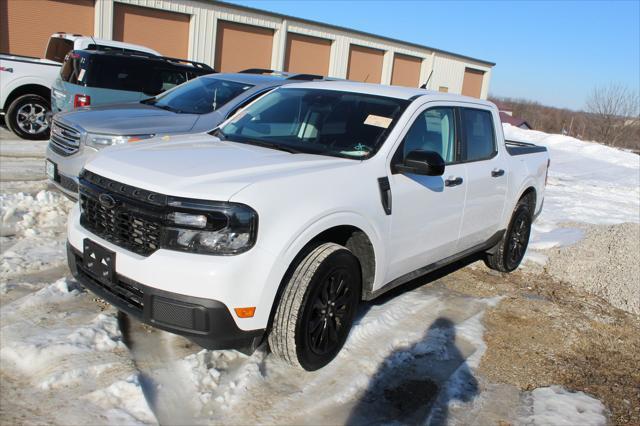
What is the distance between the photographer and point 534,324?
5035 mm

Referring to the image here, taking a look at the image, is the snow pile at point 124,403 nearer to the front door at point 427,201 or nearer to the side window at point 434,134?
the front door at point 427,201

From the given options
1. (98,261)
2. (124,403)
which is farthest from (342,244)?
(124,403)

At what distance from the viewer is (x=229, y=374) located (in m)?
3.57

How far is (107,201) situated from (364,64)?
94.5ft

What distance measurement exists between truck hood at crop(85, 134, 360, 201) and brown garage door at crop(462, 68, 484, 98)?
36362mm

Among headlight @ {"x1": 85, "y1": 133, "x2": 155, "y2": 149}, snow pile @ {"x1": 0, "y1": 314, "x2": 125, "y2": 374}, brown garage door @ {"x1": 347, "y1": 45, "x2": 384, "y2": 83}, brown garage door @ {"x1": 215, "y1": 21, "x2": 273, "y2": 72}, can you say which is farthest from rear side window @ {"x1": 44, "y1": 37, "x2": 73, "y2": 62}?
brown garage door @ {"x1": 347, "y1": 45, "x2": 384, "y2": 83}

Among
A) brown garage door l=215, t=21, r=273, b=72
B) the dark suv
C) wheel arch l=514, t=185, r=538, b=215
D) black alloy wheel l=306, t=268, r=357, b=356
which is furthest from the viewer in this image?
brown garage door l=215, t=21, r=273, b=72

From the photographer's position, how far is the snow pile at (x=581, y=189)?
28.1ft

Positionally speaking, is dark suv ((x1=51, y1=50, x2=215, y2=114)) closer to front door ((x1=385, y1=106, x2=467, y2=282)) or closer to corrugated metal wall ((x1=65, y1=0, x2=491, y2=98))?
front door ((x1=385, y1=106, x2=467, y2=282))

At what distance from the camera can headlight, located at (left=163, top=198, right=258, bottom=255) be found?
3.12m

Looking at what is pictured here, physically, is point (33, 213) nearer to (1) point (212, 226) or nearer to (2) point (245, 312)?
(1) point (212, 226)

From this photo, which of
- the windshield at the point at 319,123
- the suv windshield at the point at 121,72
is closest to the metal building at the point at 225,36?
the suv windshield at the point at 121,72

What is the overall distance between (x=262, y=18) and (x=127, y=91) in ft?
55.3

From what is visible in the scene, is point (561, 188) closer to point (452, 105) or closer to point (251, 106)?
point (452, 105)
